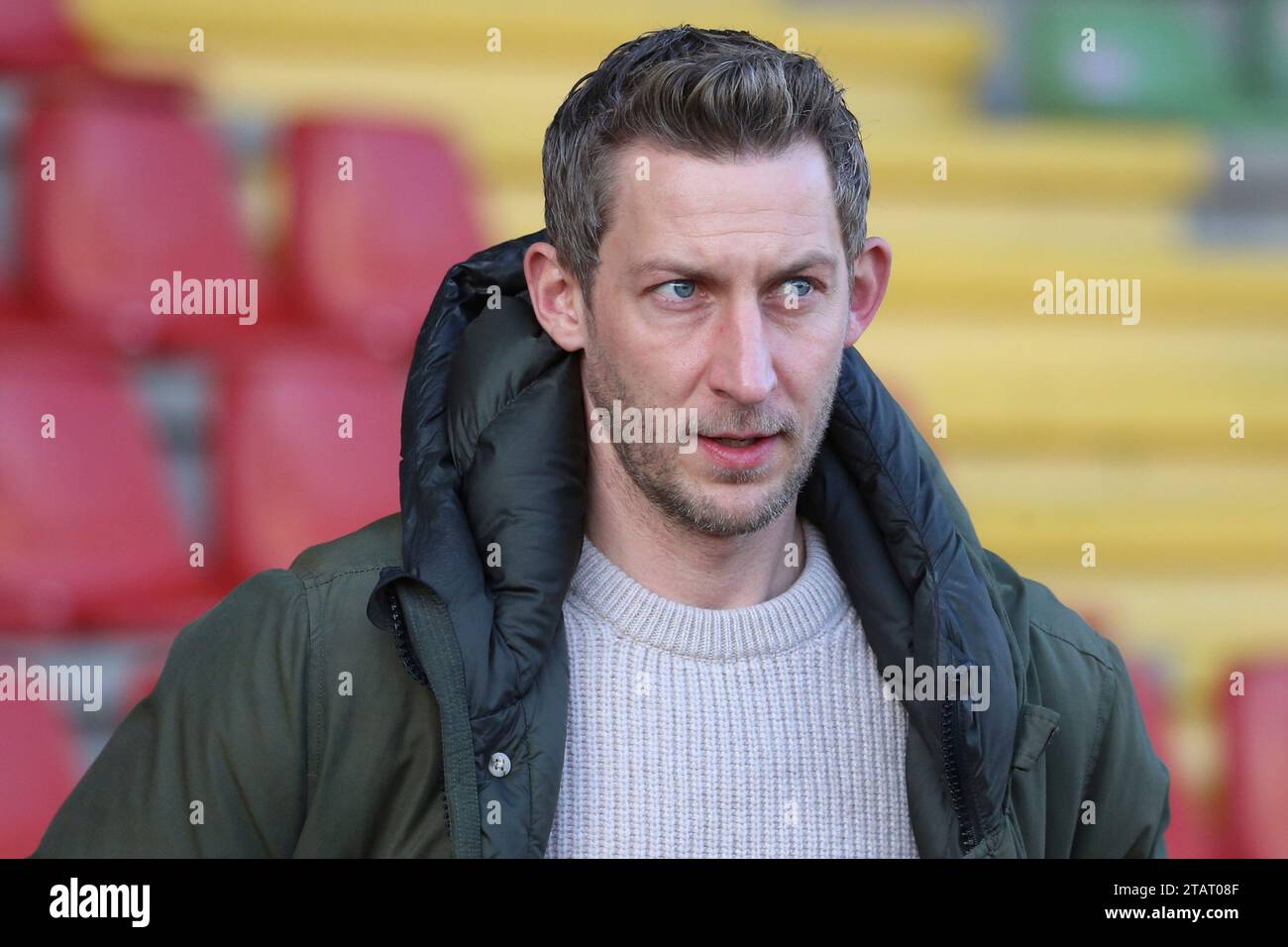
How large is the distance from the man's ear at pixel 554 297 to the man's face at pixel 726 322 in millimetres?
36

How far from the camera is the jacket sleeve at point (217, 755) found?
884 mm

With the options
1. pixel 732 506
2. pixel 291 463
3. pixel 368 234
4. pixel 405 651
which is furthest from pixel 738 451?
pixel 368 234

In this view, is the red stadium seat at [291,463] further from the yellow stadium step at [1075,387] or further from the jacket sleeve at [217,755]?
the jacket sleeve at [217,755]

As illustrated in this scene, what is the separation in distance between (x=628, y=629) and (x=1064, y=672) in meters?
0.30

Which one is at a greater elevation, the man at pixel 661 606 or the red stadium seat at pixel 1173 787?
the man at pixel 661 606

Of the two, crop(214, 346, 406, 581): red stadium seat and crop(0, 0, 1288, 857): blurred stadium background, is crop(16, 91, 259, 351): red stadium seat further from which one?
crop(214, 346, 406, 581): red stadium seat

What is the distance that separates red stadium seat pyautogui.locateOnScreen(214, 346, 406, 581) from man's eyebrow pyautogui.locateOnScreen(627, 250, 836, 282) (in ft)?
3.15

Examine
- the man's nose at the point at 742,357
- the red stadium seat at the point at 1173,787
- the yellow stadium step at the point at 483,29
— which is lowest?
the red stadium seat at the point at 1173,787

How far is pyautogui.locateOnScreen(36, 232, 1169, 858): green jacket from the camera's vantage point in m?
0.89

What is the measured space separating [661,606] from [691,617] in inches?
0.8

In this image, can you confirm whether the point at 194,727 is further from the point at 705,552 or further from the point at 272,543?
the point at 272,543

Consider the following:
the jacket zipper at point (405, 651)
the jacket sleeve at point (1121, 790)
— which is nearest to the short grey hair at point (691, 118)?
the jacket zipper at point (405, 651)

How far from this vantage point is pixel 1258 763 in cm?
205

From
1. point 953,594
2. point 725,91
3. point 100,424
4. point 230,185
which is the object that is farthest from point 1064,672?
point 230,185
